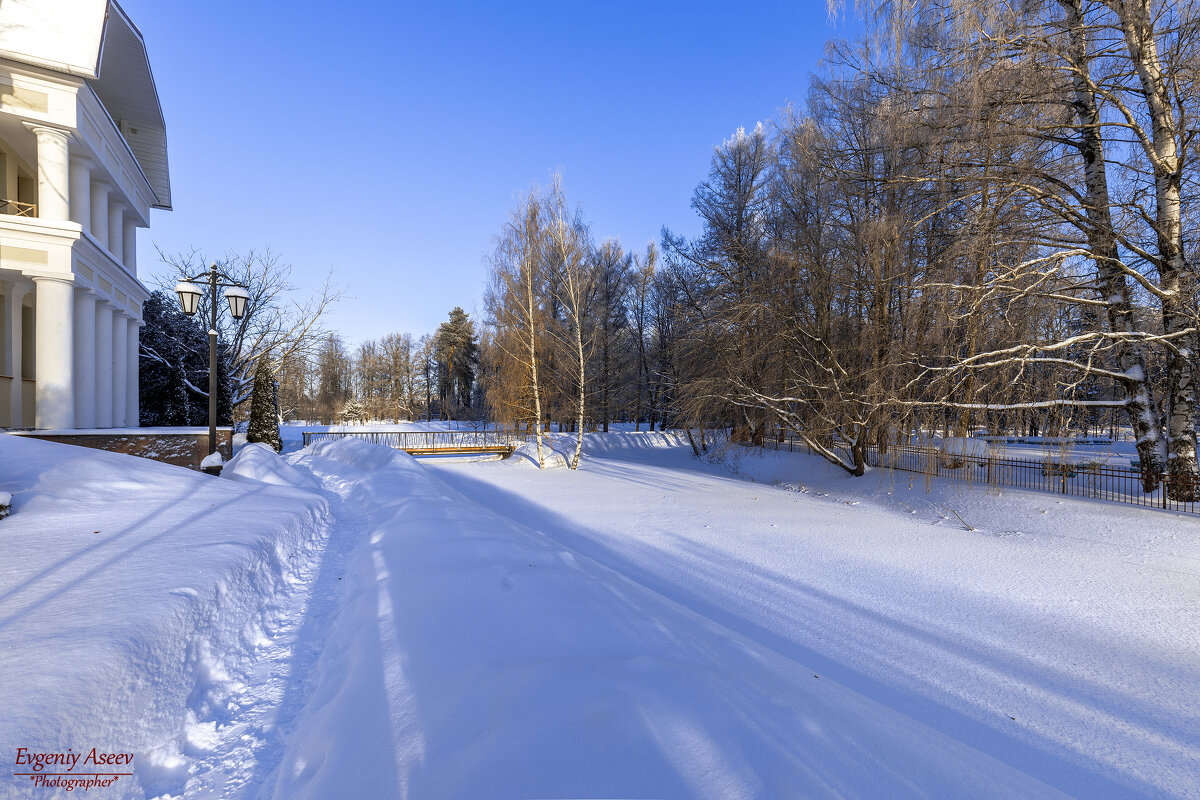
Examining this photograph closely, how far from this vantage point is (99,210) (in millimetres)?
15516

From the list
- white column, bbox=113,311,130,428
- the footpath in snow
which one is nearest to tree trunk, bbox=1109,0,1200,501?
the footpath in snow

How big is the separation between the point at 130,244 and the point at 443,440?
47.6ft

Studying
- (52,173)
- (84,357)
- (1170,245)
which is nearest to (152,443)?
(84,357)

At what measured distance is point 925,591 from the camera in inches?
227

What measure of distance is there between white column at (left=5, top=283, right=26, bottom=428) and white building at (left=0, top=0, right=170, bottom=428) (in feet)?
0.09

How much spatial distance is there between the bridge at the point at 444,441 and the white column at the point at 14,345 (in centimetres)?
850

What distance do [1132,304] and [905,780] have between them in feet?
36.9

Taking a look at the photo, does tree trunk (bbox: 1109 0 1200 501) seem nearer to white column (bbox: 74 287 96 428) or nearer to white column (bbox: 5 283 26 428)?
white column (bbox: 74 287 96 428)

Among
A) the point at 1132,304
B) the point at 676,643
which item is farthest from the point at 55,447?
the point at 1132,304

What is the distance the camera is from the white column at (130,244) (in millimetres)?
18469

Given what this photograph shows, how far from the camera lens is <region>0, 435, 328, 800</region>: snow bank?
2.43 metres

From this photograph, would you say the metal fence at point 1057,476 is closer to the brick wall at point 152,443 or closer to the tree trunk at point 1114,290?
the tree trunk at point 1114,290

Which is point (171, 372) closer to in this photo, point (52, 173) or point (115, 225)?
point (115, 225)

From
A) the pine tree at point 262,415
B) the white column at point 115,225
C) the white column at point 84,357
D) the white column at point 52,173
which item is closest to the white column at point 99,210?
the white column at point 115,225
